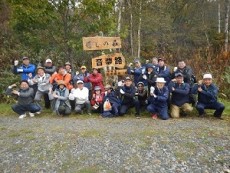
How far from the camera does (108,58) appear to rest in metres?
11.0

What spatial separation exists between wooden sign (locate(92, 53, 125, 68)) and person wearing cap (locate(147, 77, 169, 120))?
2199 millimetres

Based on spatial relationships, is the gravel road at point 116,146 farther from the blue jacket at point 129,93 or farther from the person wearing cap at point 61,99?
the blue jacket at point 129,93

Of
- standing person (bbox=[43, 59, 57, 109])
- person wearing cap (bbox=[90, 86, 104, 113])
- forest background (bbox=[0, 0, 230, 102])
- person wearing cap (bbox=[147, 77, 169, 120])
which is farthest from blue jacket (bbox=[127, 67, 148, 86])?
standing person (bbox=[43, 59, 57, 109])

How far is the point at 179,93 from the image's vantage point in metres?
9.42

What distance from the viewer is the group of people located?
9.30m

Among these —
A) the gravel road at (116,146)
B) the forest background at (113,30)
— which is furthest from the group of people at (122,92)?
the forest background at (113,30)

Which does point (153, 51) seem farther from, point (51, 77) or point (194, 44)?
point (51, 77)

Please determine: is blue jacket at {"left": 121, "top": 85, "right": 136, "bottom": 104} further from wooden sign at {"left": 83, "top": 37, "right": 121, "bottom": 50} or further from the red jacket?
wooden sign at {"left": 83, "top": 37, "right": 121, "bottom": 50}

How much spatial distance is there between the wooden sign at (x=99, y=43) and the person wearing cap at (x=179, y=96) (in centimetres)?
276

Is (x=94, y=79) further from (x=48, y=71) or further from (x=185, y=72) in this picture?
(x=185, y=72)

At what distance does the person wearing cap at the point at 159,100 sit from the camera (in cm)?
923

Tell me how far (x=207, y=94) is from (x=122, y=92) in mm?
2661

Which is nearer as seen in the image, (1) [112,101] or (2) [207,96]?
(2) [207,96]

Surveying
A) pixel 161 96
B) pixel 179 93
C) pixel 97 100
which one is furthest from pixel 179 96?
pixel 97 100
